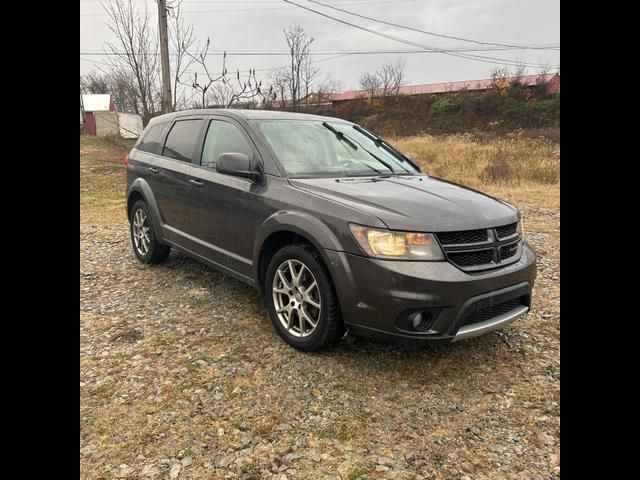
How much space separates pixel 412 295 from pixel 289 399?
0.97m

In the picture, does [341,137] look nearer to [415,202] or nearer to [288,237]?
[288,237]

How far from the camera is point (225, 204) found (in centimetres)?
377

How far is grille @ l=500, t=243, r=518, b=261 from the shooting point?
296 cm

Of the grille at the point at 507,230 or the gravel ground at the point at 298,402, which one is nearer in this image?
the gravel ground at the point at 298,402

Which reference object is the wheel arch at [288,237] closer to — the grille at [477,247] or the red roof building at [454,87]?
the grille at [477,247]

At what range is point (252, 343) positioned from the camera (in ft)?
11.1

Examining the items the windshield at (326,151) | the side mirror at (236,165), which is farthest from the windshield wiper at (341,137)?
the side mirror at (236,165)

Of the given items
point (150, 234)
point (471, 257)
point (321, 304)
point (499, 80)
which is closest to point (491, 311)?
point (471, 257)

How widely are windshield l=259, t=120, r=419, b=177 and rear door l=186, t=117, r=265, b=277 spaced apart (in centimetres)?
24

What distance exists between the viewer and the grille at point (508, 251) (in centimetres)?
296

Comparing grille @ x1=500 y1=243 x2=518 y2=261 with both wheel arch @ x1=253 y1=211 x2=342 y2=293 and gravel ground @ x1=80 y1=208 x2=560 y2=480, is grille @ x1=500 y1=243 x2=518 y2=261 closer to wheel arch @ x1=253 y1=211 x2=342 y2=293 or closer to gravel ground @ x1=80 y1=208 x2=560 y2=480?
gravel ground @ x1=80 y1=208 x2=560 y2=480

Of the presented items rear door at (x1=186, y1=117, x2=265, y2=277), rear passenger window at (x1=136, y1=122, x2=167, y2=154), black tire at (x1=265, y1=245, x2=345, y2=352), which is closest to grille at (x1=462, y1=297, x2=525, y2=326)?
black tire at (x1=265, y1=245, x2=345, y2=352)

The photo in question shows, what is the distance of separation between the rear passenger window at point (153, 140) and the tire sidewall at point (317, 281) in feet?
7.86
